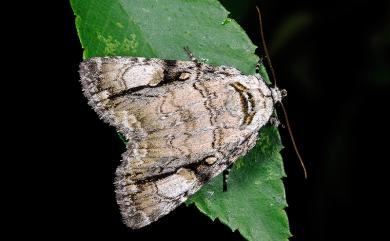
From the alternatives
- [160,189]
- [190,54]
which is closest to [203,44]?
[190,54]

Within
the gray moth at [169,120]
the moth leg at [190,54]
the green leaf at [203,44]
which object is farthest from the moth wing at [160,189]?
the moth leg at [190,54]

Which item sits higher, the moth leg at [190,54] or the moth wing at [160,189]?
the moth leg at [190,54]

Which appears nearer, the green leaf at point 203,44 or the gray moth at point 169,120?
the green leaf at point 203,44

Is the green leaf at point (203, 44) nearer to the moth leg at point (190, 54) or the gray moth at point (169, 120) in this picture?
the moth leg at point (190, 54)

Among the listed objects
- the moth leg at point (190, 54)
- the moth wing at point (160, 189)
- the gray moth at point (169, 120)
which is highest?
the moth leg at point (190, 54)

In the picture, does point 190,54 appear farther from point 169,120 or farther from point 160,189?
point 160,189
